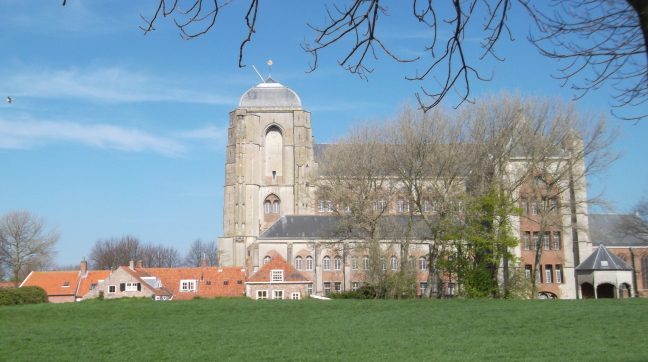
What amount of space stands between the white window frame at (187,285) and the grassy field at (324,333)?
23.9 meters

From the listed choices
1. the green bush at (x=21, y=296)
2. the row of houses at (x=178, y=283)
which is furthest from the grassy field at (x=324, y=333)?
the row of houses at (x=178, y=283)

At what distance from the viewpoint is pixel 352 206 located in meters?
38.4

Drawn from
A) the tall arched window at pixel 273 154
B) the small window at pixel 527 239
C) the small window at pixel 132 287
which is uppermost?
the tall arched window at pixel 273 154

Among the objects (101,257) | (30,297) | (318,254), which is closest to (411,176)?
(318,254)

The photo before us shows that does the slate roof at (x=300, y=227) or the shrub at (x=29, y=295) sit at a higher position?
the slate roof at (x=300, y=227)

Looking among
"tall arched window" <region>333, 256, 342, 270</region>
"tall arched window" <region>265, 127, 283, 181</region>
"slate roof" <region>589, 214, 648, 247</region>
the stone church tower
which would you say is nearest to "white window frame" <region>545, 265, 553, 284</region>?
"slate roof" <region>589, 214, 648, 247</region>

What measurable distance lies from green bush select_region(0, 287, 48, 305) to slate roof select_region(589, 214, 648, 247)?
37.9 meters

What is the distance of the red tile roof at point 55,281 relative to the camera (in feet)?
177

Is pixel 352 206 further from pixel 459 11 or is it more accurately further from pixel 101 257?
pixel 101 257

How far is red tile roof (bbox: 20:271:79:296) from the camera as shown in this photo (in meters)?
54.1

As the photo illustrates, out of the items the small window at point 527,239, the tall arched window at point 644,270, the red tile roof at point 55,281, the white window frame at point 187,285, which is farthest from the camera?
the red tile roof at point 55,281

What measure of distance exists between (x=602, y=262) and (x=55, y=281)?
4302 centimetres

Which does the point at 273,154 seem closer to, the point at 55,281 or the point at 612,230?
the point at 55,281

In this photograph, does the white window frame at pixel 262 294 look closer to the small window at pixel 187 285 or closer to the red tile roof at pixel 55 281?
the small window at pixel 187 285
